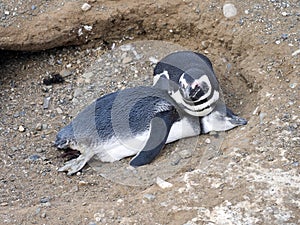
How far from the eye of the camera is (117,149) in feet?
12.2

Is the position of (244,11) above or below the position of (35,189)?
above

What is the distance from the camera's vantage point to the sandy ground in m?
3.07

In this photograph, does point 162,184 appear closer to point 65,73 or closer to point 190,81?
point 190,81

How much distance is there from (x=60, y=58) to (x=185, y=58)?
96cm

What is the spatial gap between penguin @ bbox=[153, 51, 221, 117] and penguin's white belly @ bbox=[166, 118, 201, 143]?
0.06 m

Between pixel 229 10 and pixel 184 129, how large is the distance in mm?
948

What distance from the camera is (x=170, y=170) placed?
349cm

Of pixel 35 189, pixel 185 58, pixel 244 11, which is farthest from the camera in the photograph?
pixel 244 11

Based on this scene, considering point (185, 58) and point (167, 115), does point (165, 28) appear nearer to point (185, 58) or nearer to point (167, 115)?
point (185, 58)

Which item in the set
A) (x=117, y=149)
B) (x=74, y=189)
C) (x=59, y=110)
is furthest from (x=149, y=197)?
(x=59, y=110)

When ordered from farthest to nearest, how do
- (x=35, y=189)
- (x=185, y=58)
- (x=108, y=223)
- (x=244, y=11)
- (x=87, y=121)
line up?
(x=244, y=11) < (x=185, y=58) < (x=87, y=121) < (x=35, y=189) < (x=108, y=223)

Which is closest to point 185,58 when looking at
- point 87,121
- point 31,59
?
point 87,121

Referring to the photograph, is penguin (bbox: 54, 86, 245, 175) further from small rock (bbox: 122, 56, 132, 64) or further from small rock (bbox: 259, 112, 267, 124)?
small rock (bbox: 122, 56, 132, 64)

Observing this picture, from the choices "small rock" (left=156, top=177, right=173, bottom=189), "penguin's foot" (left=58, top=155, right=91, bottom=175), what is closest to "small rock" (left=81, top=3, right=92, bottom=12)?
"penguin's foot" (left=58, top=155, right=91, bottom=175)
